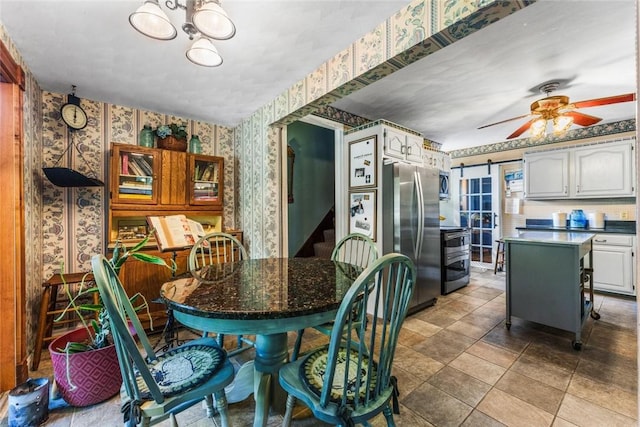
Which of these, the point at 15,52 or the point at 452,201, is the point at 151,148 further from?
the point at 452,201

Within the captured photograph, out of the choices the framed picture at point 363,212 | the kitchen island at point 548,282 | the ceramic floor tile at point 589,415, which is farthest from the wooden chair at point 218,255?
the kitchen island at point 548,282

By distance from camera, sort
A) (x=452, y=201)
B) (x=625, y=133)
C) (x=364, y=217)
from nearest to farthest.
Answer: (x=364, y=217) → (x=625, y=133) → (x=452, y=201)

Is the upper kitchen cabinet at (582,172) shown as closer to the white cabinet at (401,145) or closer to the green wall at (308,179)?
the white cabinet at (401,145)

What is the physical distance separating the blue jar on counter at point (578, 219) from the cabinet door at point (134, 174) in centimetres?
582

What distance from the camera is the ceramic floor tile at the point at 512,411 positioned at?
154 cm

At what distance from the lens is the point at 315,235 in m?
4.58

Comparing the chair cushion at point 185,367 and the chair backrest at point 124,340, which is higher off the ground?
the chair backrest at point 124,340

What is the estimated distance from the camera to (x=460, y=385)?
1857mm

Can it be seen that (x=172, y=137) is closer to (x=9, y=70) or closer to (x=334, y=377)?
(x=9, y=70)

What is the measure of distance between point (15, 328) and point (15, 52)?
189 centimetres

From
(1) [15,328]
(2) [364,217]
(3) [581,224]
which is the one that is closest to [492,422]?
(2) [364,217]

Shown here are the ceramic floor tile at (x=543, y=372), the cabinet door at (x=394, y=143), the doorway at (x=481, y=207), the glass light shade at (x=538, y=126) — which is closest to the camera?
the ceramic floor tile at (x=543, y=372)

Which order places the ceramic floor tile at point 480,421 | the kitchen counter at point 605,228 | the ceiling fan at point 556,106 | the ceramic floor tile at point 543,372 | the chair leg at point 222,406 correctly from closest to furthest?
the chair leg at point 222,406 < the ceramic floor tile at point 480,421 < the ceramic floor tile at point 543,372 < the ceiling fan at point 556,106 < the kitchen counter at point 605,228

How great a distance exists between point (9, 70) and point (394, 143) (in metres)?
3.25
